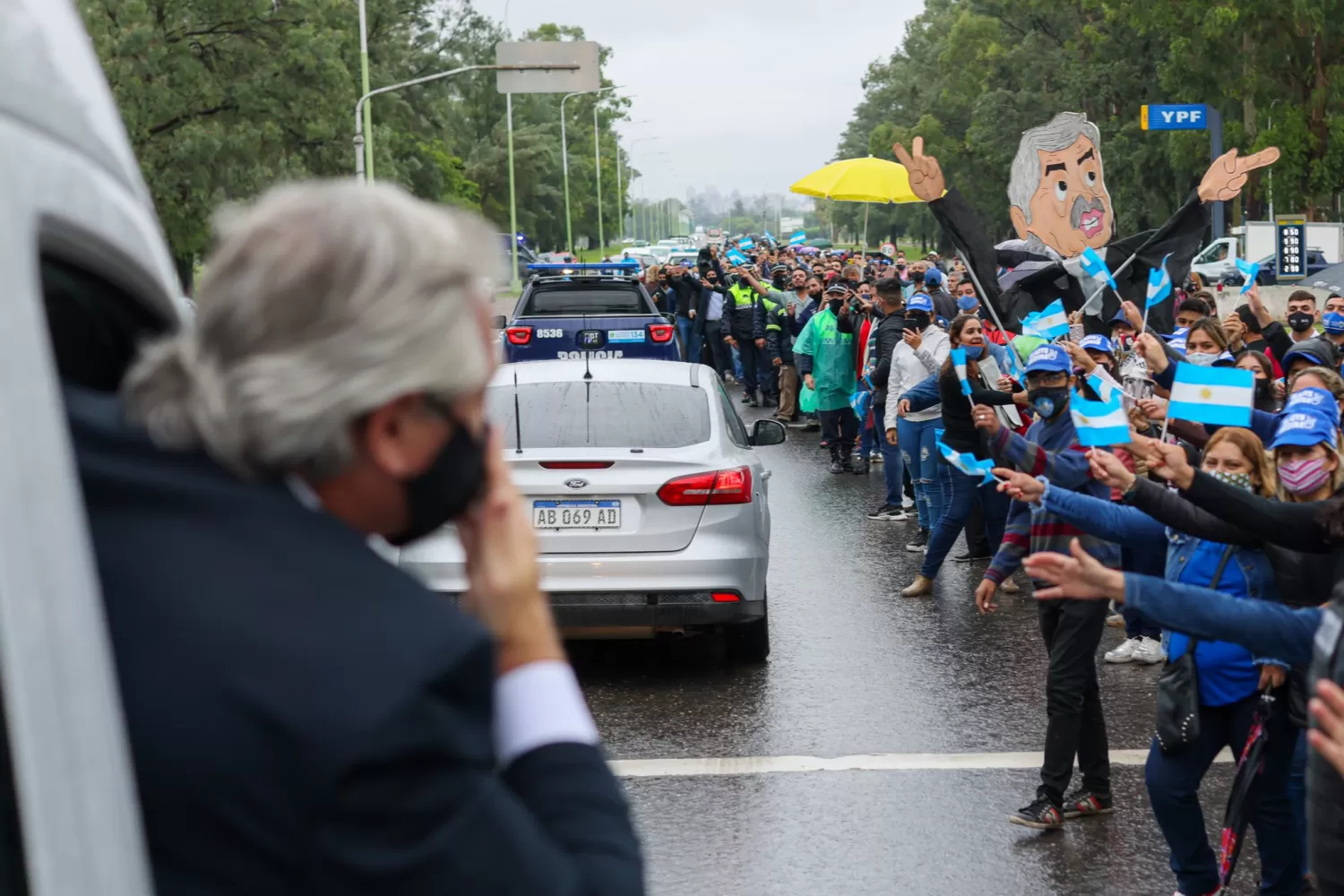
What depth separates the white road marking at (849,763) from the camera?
696cm

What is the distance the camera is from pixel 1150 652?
8961 mm

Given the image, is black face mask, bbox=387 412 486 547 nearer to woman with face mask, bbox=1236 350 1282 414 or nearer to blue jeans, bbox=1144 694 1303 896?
blue jeans, bbox=1144 694 1303 896

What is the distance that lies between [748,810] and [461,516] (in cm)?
510

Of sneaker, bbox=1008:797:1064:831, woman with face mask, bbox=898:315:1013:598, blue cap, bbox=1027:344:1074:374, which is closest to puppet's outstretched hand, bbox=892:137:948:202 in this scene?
woman with face mask, bbox=898:315:1013:598

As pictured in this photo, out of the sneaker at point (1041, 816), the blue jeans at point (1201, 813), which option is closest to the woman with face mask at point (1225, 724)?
the blue jeans at point (1201, 813)

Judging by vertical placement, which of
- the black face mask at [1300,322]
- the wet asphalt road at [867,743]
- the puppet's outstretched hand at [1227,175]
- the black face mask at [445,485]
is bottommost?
the wet asphalt road at [867,743]

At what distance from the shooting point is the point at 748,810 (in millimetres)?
6438

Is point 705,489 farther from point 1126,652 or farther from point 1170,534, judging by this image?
point 1170,534

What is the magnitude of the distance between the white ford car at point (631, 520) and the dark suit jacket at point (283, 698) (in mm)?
6607

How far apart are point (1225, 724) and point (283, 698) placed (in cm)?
449

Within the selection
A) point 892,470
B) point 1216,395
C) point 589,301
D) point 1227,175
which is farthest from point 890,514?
point 1216,395

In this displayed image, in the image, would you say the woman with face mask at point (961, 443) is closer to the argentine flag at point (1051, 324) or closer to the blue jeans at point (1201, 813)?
the argentine flag at point (1051, 324)

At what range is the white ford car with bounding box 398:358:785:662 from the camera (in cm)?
806

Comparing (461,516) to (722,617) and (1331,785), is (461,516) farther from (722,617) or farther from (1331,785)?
(722,617)
